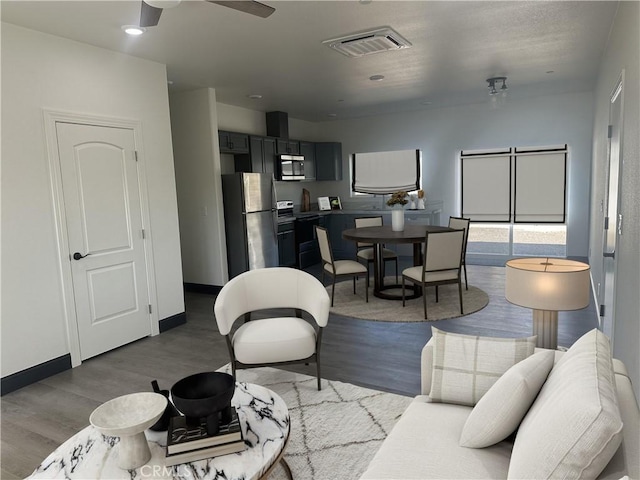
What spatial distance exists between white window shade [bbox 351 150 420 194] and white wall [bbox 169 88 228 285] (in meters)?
3.66

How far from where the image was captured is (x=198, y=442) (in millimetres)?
1641

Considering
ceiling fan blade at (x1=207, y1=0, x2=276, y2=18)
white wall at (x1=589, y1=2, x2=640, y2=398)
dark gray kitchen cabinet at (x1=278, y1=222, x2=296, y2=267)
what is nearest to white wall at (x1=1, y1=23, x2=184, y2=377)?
ceiling fan blade at (x1=207, y1=0, x2=276, y2=18)

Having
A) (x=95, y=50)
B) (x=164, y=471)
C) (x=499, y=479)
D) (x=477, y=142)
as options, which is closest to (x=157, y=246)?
(x=95, y=50)

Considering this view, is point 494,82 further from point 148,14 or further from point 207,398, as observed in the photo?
point 207,398

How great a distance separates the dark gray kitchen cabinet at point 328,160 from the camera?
335 inches

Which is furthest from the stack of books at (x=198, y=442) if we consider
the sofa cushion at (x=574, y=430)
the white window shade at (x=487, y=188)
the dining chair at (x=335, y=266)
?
the white window shade at (x=487, y=188)

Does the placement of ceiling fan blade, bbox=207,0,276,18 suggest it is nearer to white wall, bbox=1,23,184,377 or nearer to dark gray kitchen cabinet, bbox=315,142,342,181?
white wall, bbox=1,23,184,377

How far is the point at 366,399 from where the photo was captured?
288cm

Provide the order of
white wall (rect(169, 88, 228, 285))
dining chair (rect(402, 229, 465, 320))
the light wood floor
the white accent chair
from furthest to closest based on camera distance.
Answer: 1. white wall (rect(169, 88, 228, 285))
2. dining chair (rect(402, 229, 465, 320))
3. the white accent chair
4. the light wood floor

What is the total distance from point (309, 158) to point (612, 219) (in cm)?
565

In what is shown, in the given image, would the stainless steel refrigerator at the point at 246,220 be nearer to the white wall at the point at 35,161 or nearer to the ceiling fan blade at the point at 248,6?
the white wall at the point at 35,161

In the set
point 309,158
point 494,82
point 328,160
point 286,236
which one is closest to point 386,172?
point 328,160

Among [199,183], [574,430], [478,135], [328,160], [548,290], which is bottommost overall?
[574,430]

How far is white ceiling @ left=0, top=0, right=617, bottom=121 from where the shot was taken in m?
3.16
